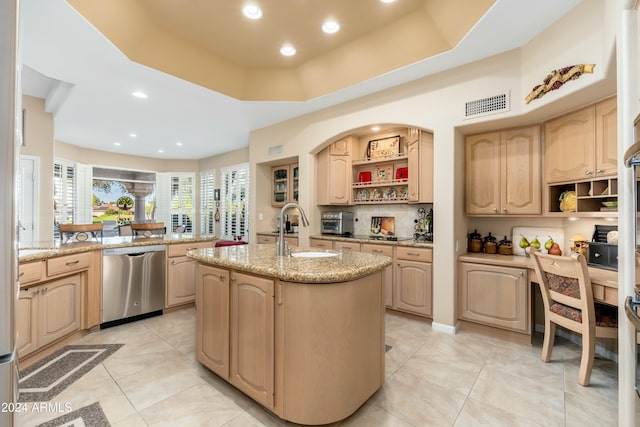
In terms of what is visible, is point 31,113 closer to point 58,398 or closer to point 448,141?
point 58,398

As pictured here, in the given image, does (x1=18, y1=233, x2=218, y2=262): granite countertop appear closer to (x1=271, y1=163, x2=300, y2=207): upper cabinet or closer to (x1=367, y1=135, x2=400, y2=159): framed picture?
(x1=271, y1=163, x2=300, y2=207): upper cabinet

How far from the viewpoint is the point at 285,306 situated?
1.54 metres

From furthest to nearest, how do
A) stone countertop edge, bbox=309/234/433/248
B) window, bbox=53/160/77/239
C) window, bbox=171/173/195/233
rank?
window, bbox=171/173/195/233 < window, bbox=53/160/77/239 < stone countertop edge, bbox=309/234/433/248

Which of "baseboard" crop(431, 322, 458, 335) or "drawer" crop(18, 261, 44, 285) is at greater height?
"drawer" crop(18, 261, 44, 285)

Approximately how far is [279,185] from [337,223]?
161cm

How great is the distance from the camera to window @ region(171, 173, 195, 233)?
7566 millimetres

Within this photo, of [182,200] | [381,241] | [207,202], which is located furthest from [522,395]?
[182,200]

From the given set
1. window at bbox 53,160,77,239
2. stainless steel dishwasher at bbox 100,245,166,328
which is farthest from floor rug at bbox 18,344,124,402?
window at bbox 53,160,77,239

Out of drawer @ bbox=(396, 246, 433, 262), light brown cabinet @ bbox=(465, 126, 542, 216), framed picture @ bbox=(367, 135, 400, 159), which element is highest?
framed picture @ bbox=(367, 135, 400, 159)

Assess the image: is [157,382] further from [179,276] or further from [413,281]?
[413,281]

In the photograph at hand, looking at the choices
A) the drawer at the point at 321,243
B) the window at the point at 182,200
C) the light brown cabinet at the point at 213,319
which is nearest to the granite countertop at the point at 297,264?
the light brown cabinet at the point at 213,319

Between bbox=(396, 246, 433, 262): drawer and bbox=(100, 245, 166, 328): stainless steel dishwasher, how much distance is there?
281cm

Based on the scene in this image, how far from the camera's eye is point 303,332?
1.49m

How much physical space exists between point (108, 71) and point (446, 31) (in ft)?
11.1
